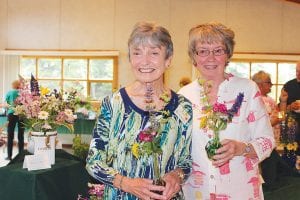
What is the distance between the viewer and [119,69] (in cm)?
958

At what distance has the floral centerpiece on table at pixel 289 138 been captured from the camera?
17.2ft

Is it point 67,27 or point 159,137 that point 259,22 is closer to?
point 67,27

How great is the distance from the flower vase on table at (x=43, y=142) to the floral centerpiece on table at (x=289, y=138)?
3363 mm

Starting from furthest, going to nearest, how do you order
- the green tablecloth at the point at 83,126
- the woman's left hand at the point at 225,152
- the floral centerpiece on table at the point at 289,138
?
the green tablecloth at the point at 83,126 < the floral centerpiece on table at the point at 289,138 < the woman's left hand at the point at 225,152

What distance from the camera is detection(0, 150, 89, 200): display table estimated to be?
2.55m

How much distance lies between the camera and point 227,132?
167 cm

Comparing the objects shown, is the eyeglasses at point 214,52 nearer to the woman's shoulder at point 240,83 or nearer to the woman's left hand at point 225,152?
the woman's shoulder at point 240,83

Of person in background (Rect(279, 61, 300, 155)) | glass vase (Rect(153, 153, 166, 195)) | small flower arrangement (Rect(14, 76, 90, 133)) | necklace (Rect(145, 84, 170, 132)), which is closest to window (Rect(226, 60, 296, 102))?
person in background (Rect(279, 61, 300, 155))

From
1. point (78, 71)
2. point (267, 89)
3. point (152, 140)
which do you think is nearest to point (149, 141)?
point (152, 140)

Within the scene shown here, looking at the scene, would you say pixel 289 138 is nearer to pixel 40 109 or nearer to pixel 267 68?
pixel 40 109

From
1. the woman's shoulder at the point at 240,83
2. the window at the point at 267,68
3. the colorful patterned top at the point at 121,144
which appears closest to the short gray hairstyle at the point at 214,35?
the woman's shoulder at the point at 240,83

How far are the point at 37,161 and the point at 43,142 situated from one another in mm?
148

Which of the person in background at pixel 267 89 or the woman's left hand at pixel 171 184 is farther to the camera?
the person in background at pixel 267 89

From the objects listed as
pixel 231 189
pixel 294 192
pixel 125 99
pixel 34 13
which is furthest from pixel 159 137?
pixel 34 13
